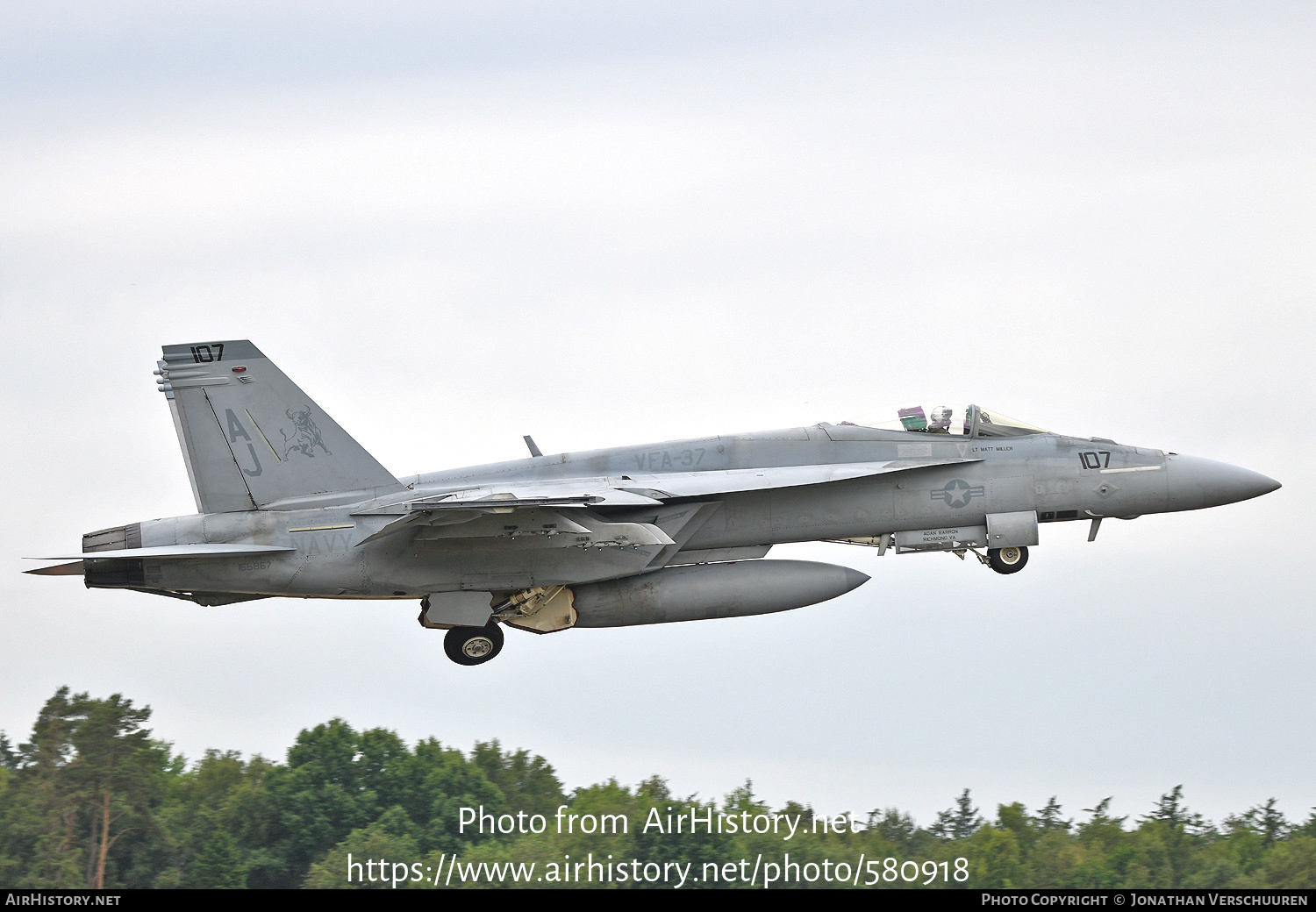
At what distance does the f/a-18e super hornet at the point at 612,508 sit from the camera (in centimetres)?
2183

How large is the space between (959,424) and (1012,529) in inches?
62.9

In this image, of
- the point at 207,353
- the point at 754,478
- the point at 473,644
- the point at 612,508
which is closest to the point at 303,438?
the point at 207,353

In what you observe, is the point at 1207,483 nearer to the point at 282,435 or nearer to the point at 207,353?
the point at 282,435

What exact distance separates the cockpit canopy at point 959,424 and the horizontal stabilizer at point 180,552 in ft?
26.9

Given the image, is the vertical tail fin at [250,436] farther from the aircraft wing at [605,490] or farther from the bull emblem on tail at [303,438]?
the aircraft wing at [605,490]

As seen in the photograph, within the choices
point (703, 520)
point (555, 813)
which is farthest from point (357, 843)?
point (703, 520)

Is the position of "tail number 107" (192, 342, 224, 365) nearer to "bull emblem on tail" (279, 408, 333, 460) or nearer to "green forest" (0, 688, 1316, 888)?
"bull emblem on tail" (279, 408, 333, 460)

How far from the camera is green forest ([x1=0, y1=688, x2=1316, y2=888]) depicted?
4138cm

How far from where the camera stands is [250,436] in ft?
73.9

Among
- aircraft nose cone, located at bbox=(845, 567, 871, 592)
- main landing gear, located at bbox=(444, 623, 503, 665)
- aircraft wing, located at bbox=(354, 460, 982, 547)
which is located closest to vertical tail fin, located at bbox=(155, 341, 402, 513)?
aircraft wing, located at bbox=(354, 460, 982, 547)

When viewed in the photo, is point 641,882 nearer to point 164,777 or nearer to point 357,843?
point 357,843

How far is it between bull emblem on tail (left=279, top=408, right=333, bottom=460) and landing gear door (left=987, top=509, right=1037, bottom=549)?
9.11 metres
